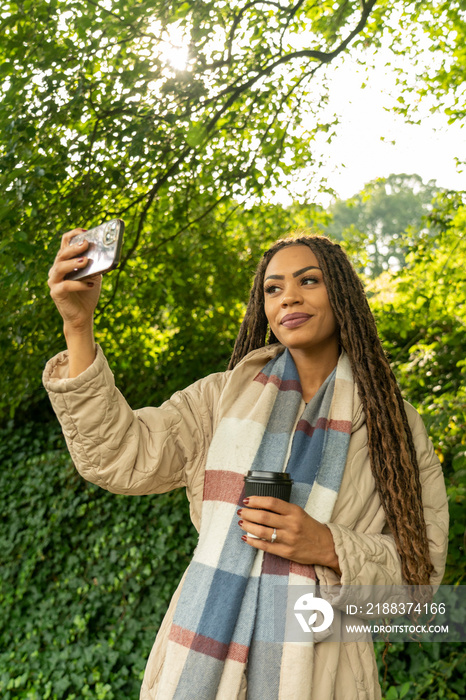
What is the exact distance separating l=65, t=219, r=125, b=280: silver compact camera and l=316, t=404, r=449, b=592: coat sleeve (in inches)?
35.4

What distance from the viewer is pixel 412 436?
5.63 feet

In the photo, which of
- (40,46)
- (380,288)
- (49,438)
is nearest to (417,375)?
(380,288)

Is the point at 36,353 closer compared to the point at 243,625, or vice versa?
the point at 243,625

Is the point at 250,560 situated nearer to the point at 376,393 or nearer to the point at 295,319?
the point at 376,393

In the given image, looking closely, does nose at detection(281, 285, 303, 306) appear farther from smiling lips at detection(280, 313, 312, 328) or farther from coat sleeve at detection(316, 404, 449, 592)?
coat sleeve at detection(316, 404, 449, 592)

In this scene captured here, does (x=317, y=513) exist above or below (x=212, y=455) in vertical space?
below

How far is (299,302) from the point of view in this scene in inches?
68.2

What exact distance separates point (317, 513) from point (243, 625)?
35 centimetres

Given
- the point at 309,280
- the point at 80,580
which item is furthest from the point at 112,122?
the point at 80,580

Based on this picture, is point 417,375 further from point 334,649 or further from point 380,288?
point 334,649

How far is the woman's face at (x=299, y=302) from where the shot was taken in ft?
5.65

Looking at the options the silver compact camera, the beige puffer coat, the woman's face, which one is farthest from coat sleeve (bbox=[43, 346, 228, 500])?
the woman's face

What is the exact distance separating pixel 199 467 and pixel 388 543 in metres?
0.60

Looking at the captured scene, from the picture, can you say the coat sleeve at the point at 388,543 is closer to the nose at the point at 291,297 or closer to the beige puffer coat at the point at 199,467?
the beige puffer coat at the point at 199,467
